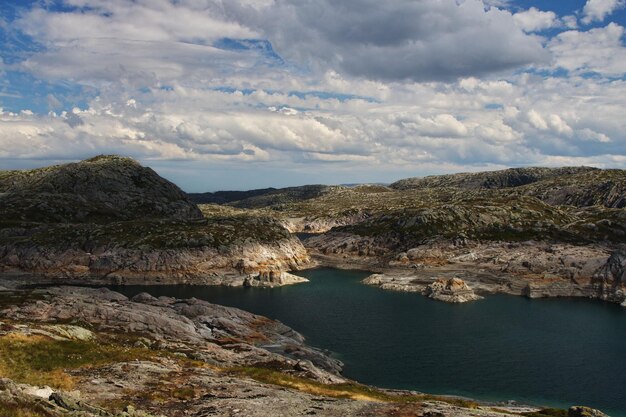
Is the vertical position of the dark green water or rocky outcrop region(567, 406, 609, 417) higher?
rocky outcrop region(567, 406, 609, 417)

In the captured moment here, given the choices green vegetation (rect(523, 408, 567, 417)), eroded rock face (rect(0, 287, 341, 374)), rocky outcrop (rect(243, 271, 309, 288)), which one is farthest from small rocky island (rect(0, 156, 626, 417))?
green vegetation (rect(523, 408, 567, 417))

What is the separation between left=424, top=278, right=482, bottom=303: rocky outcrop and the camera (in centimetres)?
12675

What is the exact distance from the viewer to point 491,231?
18238 centimetres

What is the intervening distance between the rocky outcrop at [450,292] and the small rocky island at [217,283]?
1.40 feet

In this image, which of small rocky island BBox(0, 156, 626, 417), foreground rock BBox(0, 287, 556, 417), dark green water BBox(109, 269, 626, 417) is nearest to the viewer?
foreground rock BBox(0, 287, 556, 417)

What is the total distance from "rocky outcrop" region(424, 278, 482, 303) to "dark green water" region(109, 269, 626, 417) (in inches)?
135

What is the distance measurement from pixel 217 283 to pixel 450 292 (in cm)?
6721

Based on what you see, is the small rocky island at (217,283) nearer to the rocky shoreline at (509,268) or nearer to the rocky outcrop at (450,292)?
the rocky outcrop at (450,292)

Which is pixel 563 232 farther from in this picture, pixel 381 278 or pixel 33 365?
pixel 33 365

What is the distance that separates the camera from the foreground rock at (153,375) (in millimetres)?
34062

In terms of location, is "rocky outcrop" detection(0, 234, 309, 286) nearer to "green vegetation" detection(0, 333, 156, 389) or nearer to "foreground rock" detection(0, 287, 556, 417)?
"foreground rock" detection(0, 287, 556, 417)

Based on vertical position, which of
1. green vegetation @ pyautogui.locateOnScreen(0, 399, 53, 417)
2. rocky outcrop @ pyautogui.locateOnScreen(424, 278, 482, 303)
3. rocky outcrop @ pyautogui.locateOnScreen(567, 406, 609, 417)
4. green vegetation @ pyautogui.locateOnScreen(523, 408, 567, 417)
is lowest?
rocky outcrop @ pyautogui.locateOnScreen(424, 278, 482, 303)

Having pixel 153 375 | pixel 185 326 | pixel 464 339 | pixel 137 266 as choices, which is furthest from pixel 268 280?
pixel 153 375

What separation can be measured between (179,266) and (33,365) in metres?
112
